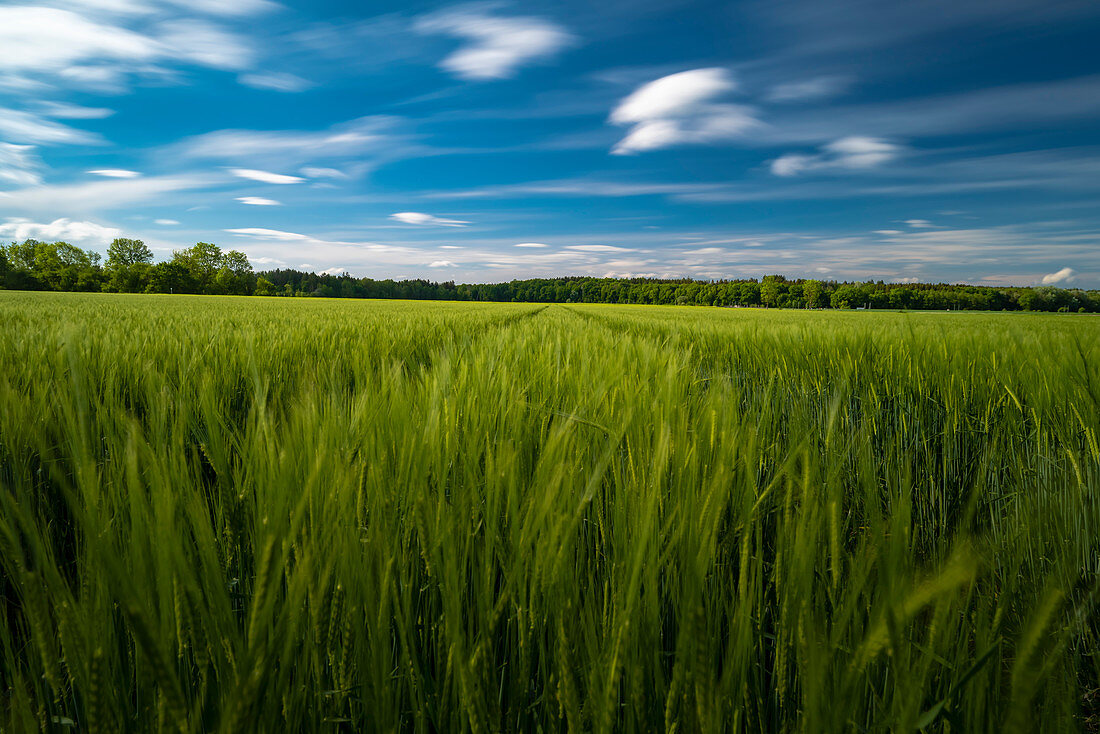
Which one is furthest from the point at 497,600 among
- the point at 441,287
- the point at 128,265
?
the point at 441,287

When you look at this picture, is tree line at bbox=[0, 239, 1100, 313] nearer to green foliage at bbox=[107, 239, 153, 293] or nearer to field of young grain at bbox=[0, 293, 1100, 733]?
green foliage at bbox=[107, 239, 153, 293]

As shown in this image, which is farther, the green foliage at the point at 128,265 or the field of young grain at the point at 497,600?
the green foliage at the point at 128,265

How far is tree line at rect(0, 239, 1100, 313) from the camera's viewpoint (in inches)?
2267

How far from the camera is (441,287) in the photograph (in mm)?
90375

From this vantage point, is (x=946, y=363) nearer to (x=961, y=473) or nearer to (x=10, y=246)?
(x=961, y=473)

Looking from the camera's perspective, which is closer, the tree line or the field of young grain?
the field of young grain

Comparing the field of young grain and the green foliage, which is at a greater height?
the green foliage

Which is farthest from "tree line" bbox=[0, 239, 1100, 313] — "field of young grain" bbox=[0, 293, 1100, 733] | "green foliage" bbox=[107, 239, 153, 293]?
"field of young grain" bbox=[0, 293, 1100, 733]

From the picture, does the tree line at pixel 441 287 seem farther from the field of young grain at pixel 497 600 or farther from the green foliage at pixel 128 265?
the field of young grain at pixel 497 600

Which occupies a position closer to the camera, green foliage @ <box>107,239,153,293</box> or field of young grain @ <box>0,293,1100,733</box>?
field of young grain @ <box>0,293,1100,733</box>

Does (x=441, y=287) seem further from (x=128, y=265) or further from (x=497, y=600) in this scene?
(x=497, y=600)

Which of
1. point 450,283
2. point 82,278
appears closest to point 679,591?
point 82,278

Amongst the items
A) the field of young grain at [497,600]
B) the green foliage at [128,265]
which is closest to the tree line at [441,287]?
the green foliage at [128,265]

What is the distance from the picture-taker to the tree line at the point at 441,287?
57594mm
